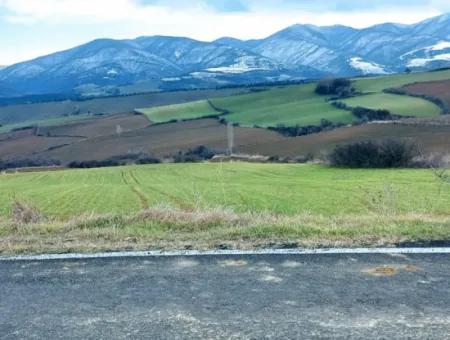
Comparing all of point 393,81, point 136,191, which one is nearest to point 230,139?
point 136,191

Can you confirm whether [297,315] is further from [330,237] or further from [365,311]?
[330,237]

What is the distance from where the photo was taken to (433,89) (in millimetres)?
90750

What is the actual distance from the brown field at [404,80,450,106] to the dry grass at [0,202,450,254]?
80.7 meters

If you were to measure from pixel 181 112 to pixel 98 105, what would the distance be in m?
53.2

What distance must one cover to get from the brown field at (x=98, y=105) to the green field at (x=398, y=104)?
59554mm

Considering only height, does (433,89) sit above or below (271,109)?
above

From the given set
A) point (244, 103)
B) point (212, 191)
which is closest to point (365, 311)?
point (212, 191)

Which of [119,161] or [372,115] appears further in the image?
[372,115]

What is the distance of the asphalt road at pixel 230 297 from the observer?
457cm

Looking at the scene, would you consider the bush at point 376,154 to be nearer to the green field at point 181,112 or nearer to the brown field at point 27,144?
the brown field at point 27,144

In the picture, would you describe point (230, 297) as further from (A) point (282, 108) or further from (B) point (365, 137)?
(A) point (282, 108)

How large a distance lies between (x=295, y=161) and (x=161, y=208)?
56.2 metres

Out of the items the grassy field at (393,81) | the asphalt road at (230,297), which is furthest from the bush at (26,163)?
the asphalt road at (230,297)

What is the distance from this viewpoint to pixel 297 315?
191 inches
